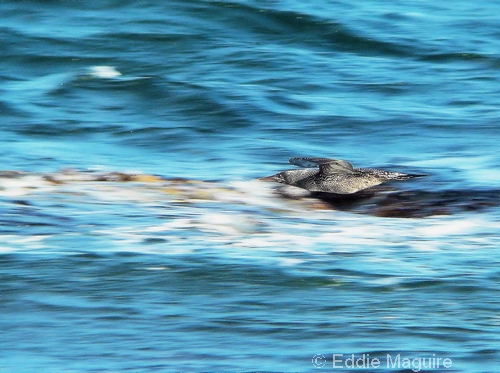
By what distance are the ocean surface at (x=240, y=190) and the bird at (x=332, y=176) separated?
0.19 m

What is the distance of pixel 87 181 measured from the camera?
6.73 meters

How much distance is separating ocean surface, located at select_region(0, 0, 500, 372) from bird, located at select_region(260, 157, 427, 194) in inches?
7.4

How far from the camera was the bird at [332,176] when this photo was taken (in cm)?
654

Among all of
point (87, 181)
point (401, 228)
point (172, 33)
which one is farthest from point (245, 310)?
point (172, 33)

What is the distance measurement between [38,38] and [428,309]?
355 inches

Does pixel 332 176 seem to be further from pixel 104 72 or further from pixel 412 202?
pixel 104 72

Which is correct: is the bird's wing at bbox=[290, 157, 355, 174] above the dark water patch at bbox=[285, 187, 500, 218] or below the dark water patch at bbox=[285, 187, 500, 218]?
above

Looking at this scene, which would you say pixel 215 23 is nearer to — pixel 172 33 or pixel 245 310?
pixel 172 33

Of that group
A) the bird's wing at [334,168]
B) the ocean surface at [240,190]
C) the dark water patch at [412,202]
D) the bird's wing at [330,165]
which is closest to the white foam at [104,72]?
the ocean surface at [240,190]

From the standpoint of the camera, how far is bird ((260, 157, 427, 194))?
6535 mm

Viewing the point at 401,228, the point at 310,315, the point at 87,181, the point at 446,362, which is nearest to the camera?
the point at 446,362

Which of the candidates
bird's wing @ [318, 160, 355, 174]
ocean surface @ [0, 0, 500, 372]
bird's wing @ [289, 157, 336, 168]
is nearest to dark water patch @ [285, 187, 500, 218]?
ocean surface @ [0, 0, 500, 372]

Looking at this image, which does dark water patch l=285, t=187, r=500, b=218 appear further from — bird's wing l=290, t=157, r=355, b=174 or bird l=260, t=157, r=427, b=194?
bird's wing l=290, t=157, r=355, b=174

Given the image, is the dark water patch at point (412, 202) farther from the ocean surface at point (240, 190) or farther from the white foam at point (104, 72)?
the white foam at point (104, 72)
